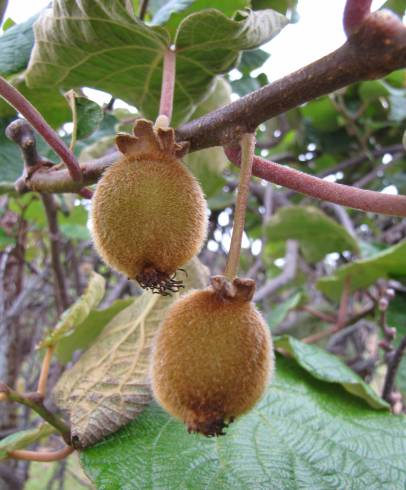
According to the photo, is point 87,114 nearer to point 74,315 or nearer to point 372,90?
point 74,315

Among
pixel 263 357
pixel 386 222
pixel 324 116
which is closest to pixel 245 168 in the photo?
pixel 263 357

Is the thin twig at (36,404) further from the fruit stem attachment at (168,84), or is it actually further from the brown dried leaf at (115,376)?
the fruit stem attachment at (168,84)

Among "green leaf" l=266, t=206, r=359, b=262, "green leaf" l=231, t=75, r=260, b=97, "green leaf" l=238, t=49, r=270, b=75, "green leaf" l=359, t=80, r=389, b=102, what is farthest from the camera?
"green leaf" l=359, t=80, r=389, b=102

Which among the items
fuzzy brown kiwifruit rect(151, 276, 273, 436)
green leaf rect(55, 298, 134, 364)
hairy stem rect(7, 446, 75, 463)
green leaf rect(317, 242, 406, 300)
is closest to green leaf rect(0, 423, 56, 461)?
hairy stem rect(7, 446, 75, 463)

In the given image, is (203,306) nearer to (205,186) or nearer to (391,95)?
(205,186)

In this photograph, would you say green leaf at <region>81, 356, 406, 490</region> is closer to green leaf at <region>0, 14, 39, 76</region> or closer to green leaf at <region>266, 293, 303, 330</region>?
green leaf at <region>266, 293, 303, 330</region>
